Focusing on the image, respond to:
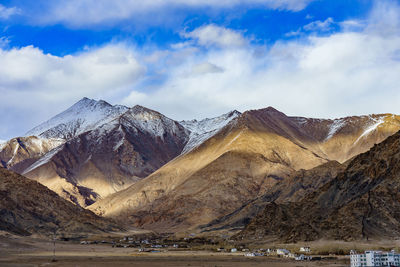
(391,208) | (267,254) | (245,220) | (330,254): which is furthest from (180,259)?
(245,220)

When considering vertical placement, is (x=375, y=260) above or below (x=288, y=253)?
below

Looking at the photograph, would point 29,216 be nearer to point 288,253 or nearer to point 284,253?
point 284,253

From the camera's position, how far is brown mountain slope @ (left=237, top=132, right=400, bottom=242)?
12756 centimetres

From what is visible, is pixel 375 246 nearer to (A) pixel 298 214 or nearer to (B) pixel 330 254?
(B) pixel 330 254

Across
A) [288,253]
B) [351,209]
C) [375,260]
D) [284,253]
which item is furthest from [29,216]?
[375,260]

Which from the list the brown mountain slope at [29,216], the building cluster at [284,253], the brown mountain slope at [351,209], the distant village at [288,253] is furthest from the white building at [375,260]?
the brown mountain slope at [29,216]

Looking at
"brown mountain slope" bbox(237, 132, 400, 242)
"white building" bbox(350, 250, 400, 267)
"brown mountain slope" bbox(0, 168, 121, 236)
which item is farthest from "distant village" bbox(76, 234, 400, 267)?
"brown mountain slope" bbox(0, 168, 121, 236)

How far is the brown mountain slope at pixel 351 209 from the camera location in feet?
419

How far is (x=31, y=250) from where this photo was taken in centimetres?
13400

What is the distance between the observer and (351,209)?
133 metres

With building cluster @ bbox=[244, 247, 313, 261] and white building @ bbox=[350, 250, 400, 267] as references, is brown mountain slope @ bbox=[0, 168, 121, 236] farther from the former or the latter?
white building @ bbox=[350, 250, 400, 267]

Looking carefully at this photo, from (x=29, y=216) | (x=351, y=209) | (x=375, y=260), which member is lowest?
(x=375, y=260)

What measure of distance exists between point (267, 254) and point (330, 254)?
1123 centimetres

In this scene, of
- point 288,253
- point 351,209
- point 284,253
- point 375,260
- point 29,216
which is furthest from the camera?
point 29,216
